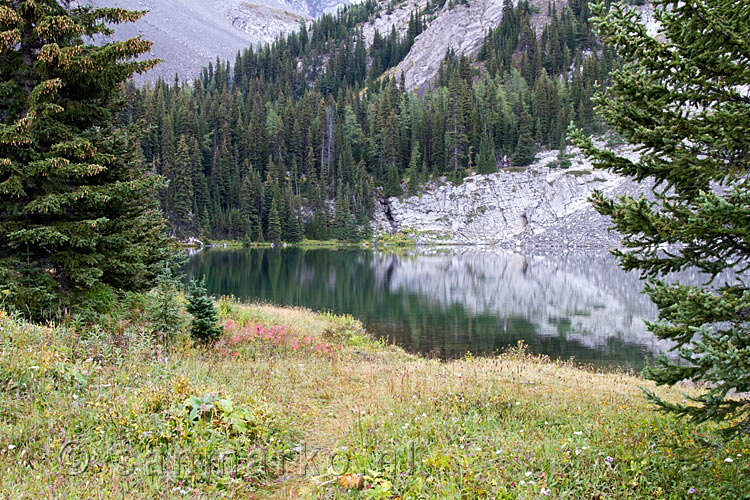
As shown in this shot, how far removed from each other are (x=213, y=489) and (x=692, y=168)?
20.9ft

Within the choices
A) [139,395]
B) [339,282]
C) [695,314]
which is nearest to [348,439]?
[139,395]

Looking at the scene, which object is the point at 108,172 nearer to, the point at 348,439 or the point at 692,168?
the point at 348,439

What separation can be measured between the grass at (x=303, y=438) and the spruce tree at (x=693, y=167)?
3.81ft

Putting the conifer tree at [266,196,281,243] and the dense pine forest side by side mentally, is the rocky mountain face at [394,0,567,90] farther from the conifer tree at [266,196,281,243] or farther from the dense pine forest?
the conifer tree at [266,196,281,243]

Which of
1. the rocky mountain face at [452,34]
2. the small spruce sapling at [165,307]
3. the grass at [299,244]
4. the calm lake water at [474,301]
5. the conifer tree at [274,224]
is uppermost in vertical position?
the rocky mountain face at [452,34]

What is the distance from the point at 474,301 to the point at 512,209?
2562 inches

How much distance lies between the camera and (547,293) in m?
40.2

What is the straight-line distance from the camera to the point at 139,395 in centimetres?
632

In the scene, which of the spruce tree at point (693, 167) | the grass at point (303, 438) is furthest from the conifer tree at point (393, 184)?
the spruce tree at point (693, 167)

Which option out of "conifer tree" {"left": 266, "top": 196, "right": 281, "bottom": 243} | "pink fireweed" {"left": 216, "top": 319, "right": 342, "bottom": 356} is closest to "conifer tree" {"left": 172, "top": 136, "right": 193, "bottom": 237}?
"conifer tree" {"left": 266, "top": 196, "right": 281, "bottom": 243}

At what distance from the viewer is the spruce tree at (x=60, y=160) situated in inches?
412

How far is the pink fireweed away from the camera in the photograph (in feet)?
48.2

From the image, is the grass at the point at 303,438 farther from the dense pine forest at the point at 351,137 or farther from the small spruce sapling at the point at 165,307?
the dense pine forest at the point at 351,137

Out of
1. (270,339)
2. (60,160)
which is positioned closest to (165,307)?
(270,339)
